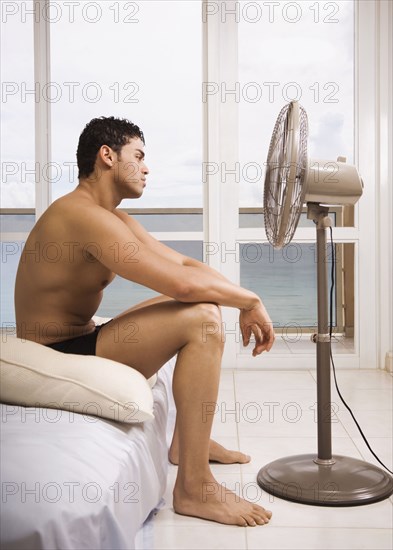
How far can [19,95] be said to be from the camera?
4.50 metres

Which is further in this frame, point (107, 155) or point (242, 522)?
point (107, 155)

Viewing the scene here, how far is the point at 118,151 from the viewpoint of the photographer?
2232 mm

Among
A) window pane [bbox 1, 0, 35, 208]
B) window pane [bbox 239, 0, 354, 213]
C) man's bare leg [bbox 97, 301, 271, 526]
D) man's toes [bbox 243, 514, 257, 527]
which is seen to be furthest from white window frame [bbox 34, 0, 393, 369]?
man's toes [bbox 243, 514, 257, 527]

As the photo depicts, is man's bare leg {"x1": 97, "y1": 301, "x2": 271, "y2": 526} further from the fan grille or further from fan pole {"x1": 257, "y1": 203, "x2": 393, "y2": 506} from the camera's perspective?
the fan grille

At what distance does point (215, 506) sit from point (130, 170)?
3.35 ft

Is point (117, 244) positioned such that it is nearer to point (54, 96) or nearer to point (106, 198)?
point (106, 198)

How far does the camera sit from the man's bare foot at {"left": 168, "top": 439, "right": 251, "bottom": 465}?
2475mm

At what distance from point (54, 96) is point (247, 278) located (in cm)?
164

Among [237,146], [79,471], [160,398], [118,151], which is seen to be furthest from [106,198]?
[237,146]

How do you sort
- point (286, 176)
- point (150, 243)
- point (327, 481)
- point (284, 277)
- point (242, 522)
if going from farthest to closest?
point (284, 277)
point (150, 243)
point (327, 481)
point (286, 176)
point (242, 522)

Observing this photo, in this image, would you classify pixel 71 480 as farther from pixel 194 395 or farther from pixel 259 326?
pixel 259 326

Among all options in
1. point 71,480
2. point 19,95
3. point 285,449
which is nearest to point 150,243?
point 285,449

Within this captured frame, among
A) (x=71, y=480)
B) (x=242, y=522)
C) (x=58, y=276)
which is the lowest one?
(x=242, y=522)

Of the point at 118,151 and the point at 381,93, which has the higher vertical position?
the point at 381,93
